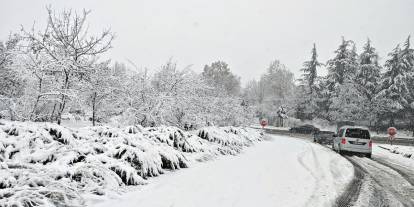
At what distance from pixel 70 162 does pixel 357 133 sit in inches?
650

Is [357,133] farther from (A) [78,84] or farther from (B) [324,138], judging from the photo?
(A) [78,84]

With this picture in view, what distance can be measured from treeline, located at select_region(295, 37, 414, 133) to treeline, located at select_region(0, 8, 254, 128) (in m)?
37.2

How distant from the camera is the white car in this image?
57.3 feet

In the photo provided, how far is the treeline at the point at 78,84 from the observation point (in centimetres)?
1016

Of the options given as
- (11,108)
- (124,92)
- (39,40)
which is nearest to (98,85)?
(124,92)

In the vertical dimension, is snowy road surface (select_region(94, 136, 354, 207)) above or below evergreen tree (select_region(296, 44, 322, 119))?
below

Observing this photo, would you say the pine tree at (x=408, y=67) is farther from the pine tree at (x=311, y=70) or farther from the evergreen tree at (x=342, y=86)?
the pine tree at (x=311, y=70)

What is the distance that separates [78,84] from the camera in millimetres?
10508

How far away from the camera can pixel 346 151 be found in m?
17.9

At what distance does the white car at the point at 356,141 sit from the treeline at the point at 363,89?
3219cm

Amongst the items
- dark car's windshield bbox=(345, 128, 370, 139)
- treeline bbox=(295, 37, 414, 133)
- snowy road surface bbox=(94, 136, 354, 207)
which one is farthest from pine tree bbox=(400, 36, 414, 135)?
snowy road surface bbox=(94, 136, 354, 207)

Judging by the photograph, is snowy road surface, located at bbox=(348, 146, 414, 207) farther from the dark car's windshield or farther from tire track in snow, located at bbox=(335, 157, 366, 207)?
the dark car's windshield

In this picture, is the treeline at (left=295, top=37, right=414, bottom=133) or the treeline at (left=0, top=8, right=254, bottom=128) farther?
the treeline at (left=295, top=37, right=414, bottom=133)

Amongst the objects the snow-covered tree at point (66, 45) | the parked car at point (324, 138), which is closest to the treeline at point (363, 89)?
the parked car at point (324, 138)
